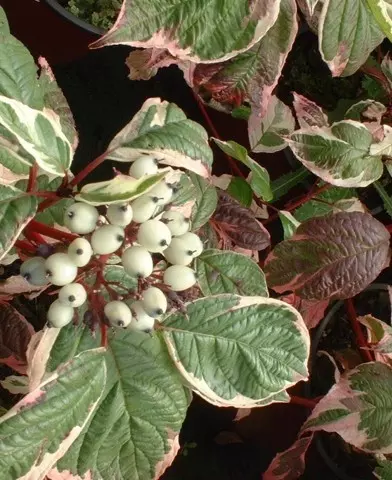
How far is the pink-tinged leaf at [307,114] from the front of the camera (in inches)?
32.9

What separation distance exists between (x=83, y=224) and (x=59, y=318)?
0.09m

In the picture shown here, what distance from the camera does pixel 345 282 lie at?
0.75 m

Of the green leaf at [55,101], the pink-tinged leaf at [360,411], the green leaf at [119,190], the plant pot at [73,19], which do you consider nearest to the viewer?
the green leaf at [119,190]

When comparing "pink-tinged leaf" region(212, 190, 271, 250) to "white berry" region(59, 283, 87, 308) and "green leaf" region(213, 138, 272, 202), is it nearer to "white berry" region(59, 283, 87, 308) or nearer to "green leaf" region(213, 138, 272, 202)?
"green leaf" region(213, 138, 272, 202)

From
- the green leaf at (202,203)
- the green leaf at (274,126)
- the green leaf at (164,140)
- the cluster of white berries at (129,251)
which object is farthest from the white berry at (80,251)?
the green leaf at (274,126)

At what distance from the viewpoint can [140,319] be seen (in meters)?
0.56

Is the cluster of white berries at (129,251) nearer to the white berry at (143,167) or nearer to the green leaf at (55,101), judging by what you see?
the white berry at (143,167)

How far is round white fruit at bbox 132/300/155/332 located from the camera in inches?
21.8

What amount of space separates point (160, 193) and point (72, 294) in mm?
102

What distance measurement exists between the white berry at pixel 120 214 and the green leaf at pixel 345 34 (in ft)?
1.09

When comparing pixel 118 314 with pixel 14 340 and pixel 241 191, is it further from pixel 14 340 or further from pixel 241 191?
pixel 241 191

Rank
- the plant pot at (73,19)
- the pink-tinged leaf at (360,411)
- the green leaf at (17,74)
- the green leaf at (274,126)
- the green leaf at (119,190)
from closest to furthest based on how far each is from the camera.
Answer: the green leaf at (119,190) < the green leaf at (17,74) < the pink-tinged leaf at (360,411) < the green leaf at (274,126) < the plant pot at (73,19)

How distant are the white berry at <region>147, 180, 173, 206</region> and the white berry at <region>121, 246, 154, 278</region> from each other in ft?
0.13

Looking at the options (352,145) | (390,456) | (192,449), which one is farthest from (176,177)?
(192,449)
